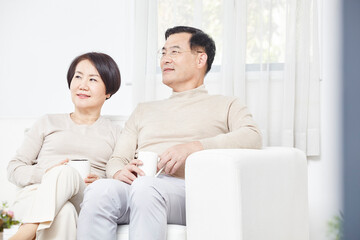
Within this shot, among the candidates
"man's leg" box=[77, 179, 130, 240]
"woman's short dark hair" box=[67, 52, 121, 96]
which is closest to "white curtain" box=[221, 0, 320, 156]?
"woman's short dark hair" box=[67, 52, 121, 96]

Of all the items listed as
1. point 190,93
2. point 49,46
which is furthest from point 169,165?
point 49,46

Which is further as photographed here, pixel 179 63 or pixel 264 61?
pixel 264 61

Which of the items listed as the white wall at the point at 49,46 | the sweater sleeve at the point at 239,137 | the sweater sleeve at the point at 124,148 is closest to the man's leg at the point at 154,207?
the sweater sleeve at the point at 239,137

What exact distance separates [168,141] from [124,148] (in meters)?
0.19

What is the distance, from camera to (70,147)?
1813 millimetres

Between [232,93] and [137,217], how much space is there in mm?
1204

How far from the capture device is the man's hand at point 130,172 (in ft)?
4.82

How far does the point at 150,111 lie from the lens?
1.88 meters

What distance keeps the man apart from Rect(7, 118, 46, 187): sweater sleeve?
29 cm

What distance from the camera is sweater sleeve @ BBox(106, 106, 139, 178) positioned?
1.69 metres

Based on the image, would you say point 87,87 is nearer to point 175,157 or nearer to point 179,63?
point 179,63

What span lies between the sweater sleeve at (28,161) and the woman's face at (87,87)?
0.61 feet

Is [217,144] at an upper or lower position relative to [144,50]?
lower

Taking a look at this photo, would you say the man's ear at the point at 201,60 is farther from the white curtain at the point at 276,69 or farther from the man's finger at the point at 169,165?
the man's finger at the point at 169,165
